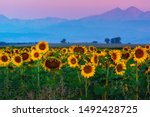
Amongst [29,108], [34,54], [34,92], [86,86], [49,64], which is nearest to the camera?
[29,108]

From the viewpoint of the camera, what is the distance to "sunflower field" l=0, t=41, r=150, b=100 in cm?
1008

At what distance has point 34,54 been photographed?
1248 cm

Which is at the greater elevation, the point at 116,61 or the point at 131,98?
the point at 116,61

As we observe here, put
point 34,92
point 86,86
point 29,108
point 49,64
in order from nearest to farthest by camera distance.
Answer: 1. point 29,108
2. point 86,86
3. point 49,64
4. point 34,92

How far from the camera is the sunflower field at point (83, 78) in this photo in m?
10.1

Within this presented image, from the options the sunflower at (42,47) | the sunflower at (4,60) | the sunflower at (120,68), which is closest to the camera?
the sunflower at (120,68)

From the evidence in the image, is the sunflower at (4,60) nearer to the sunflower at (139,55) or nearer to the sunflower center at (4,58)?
the sunflower center at (4,58)

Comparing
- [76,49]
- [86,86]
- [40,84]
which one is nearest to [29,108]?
[86,86]

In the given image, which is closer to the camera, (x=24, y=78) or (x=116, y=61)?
(x=116, y=61)

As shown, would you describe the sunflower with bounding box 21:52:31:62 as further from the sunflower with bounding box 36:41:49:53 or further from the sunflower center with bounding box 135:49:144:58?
the sunflower center with bounding box 135:49:144:58

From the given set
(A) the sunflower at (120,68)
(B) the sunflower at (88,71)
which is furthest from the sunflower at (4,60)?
(A) the sunflower at (120,68)

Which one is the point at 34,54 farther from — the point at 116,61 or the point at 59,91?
the point at 116,61

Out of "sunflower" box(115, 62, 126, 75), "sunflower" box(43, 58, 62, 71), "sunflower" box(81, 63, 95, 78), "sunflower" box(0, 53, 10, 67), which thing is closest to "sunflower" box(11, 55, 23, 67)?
"sunflower" box(0, 53, 10, 67)

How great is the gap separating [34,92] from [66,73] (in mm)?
1289
